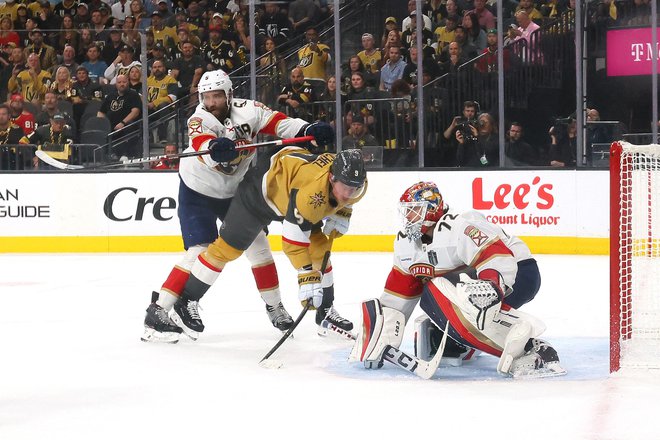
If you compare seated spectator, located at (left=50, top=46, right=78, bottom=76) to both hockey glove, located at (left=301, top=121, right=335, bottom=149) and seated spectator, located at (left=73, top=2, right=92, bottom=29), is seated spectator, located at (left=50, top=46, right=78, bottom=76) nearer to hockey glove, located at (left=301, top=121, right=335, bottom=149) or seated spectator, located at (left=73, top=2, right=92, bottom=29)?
seated spectator, located at (left=73, top=2, right=92, bottom=29)

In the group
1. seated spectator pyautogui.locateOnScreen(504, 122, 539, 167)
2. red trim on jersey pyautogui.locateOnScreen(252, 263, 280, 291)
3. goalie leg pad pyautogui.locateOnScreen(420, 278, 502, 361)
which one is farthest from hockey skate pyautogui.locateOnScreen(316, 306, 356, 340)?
seated spectator pyautogui.locateOnScreen(504, 122, 539, 167)

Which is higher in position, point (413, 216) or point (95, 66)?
point (95, 66)

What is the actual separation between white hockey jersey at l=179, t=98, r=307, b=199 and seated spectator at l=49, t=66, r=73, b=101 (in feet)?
15.3

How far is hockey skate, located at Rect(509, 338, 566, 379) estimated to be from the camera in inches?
172

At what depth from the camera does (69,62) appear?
10.0m

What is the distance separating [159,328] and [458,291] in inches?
68.1

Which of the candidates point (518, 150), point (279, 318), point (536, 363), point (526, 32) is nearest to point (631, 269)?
point (536, 363)

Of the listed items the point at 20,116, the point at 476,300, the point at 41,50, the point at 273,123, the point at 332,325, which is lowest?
the point at 332,325

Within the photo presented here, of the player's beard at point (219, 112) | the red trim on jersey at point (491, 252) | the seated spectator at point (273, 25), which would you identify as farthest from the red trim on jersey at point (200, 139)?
the seated spectator at point (273, 25)

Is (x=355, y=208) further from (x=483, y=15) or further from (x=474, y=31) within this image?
(x=483, y=15)

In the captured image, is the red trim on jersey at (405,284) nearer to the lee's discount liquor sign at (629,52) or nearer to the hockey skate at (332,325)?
the hockey skate at (332,325)

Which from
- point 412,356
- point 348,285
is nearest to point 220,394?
point 412,356

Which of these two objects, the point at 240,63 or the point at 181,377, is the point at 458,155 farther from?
the point at 181,377

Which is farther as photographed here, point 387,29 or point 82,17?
point 82,17
